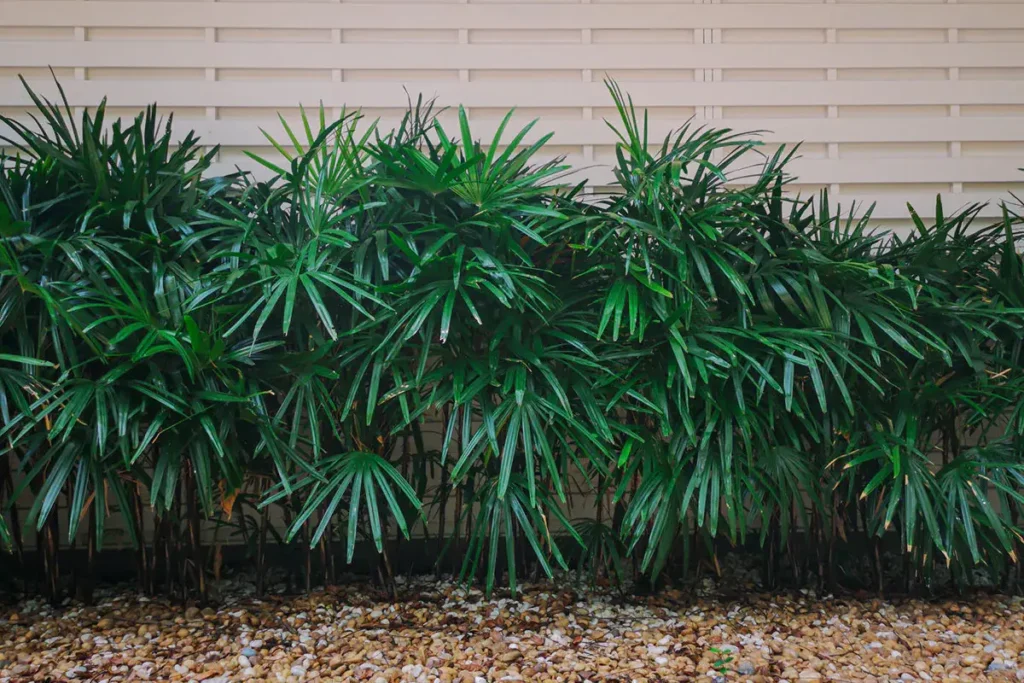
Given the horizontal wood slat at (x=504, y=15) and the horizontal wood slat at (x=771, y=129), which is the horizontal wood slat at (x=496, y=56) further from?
the horizontal wood slat at (x=771, y=129)

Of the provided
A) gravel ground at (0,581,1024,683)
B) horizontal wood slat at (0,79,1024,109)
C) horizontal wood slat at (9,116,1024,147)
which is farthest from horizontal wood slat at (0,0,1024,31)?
gravel ground at (0,581,1024,683)

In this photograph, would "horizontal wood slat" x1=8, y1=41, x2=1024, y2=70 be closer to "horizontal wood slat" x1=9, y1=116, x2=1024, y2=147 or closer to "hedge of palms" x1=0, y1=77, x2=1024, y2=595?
"horizontal wood slat" x1=9, y1=116, x2=1024, y2=147

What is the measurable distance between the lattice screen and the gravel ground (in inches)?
57.5

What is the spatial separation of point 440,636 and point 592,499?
75cm

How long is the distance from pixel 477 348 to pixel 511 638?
828 mm

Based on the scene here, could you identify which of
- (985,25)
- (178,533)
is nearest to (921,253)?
(985,25)

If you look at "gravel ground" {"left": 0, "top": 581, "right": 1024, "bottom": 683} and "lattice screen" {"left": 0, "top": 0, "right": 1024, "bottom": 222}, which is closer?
"gravel ground" {"left": 0, "top": 581, "right": 1024, "bottom": 683}

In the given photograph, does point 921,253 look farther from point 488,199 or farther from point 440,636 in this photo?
point 440,636

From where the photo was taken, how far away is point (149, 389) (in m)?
1.83

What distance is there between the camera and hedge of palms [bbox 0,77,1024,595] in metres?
1.88

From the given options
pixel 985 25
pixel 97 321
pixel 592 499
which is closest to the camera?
pixel 97 321

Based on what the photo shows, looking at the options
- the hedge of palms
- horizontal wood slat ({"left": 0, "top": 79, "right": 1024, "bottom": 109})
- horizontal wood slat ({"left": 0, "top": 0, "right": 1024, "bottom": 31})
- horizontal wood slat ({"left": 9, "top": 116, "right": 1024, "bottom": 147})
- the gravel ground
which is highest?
A: horizontal wood slat ({"left": 0, "top": 0, "right": 1024, "bottom": 31})

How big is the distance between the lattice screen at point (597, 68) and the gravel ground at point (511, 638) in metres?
1.46

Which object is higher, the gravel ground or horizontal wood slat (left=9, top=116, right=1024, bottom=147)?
horizontal wood slat (left=9, top=116, right=1024, bottom=147)
